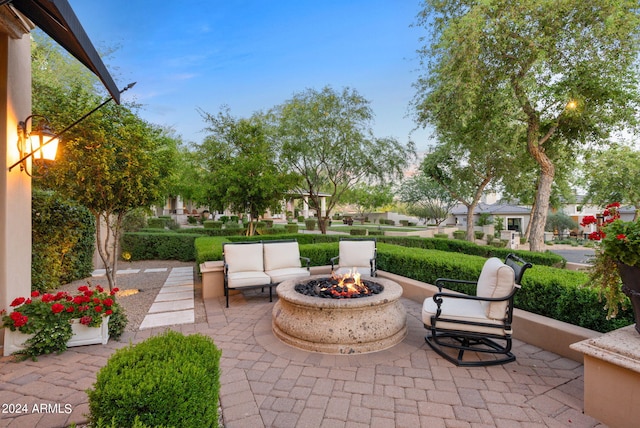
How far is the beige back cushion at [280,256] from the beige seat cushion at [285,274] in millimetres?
128

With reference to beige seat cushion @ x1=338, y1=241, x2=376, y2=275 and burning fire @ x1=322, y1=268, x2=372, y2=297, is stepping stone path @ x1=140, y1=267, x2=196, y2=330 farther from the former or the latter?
beige seat cushion @ x1=338, y1=241, x2=376, y2=275

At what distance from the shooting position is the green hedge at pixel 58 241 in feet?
18.6

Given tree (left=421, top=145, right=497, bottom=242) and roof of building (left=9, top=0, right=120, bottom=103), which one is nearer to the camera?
roof of building (left=9, top=0, right=120, bottom=103)

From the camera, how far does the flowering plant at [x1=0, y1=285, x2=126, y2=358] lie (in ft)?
10.6

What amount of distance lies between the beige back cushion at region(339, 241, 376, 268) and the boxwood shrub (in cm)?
451

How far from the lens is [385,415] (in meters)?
2.35

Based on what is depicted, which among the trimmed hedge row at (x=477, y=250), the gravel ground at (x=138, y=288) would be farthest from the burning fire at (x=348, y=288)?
the trimmed hedge row at (x=477, y=250)

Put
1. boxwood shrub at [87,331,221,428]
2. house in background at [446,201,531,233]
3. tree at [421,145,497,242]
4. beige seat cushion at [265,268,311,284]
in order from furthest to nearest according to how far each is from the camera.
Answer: house in background at [446,201,531,233]
tree at [421,145,497,242]
beige seat cushion at [265,268,311,284]
boxwood shrub at [87,331,221,428]

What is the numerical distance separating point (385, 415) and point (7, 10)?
548 cm

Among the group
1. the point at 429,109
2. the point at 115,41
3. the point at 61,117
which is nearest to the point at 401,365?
the point at 61,117

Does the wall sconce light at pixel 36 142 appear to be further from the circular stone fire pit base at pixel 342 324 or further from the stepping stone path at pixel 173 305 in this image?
the circular stone fire pit base at pixel 342 324

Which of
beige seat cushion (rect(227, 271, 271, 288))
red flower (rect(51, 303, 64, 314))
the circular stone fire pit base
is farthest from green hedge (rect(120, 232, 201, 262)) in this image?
the circular stone fire pit base

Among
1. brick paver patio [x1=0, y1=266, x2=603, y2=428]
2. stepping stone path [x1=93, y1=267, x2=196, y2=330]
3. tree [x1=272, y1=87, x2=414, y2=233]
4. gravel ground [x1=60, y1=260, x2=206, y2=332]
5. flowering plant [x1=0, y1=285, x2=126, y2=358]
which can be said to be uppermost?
tree [x1=272, y1=87, x2=414, y2=233]

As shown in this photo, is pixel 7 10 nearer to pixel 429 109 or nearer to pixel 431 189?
pixel 429 109
